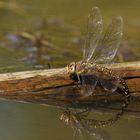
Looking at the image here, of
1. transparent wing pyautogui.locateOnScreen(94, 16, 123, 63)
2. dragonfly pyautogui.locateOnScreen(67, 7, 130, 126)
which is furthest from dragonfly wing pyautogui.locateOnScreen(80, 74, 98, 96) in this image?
transparent wing pyautogui.locateOnScreen(94, 16, 123, 63)

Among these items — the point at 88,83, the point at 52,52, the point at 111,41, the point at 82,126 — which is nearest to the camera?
the point at 82,126

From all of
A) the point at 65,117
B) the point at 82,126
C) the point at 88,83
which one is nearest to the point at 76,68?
the point at 88,83

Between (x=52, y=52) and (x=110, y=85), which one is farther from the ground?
(x=52, y=52)

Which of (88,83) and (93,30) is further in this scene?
(93,30)

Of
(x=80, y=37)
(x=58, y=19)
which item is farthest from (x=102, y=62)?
(x=58, y=19)

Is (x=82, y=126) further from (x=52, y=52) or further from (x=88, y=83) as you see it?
(x=52, y=52)

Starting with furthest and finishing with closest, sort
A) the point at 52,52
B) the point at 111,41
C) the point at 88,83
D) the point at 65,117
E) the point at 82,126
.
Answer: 1. the point at 52,52
2. the point at 111,41
3. the point at 88,83
4. the point at 65,117
5. the point at 82,126

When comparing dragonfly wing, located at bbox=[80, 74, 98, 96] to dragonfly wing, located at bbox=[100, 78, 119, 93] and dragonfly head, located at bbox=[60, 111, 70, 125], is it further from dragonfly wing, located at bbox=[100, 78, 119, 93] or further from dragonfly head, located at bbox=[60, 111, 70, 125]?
dragonfly head, located at bbox=[60, 111, 70, 125]
